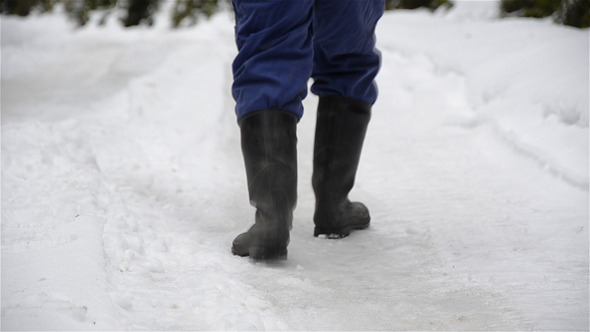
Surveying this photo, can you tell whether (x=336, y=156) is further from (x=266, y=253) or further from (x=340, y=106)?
(x=266, y=253)

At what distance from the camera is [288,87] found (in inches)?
50.8

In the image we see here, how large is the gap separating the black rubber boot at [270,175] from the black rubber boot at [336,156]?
9.1 inches

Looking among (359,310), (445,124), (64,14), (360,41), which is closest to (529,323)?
(359,310)

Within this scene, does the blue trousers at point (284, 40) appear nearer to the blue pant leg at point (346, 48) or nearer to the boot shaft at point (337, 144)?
the blue pant leg at point (346, 48)

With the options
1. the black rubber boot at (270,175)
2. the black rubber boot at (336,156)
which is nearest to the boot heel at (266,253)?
the black rubber boot at (270,175)

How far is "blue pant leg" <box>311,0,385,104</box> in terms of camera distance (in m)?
1.40

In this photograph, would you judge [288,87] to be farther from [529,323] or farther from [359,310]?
[529,323]

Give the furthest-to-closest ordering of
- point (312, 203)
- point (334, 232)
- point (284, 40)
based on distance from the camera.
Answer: point (312, 203) → point (334, 232) → point (284, 40)

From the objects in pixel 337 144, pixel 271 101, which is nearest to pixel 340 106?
pixel 337 144

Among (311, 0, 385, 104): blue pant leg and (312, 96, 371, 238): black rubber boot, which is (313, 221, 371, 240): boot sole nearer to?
(312, 96, 371, 238): black rubber boot

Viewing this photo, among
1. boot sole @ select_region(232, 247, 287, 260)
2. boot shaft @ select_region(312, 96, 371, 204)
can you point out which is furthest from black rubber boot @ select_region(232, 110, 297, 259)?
boot shaft @ select_region(312, 96, 371, 204)

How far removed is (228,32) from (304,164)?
3.86 meters

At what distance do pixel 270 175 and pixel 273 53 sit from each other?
266 mm

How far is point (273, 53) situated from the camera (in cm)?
128
